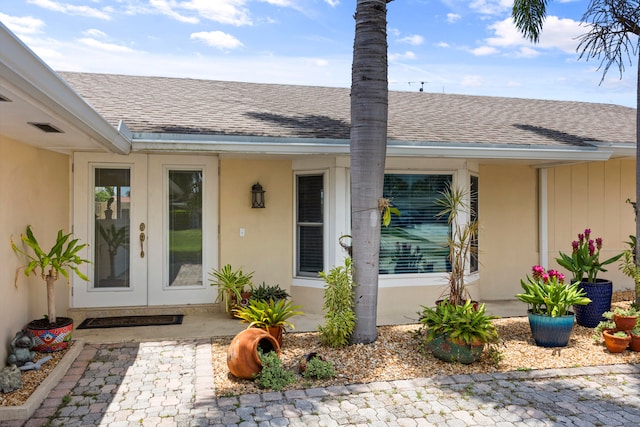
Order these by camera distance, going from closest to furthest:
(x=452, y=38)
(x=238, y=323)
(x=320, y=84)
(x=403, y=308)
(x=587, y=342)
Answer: (x=587, y=342)
(x=238, y=323)
(x=403, y=308)
(x=320, y=84)
(x=452, y=38)

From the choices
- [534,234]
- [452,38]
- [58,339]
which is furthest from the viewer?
[452,38]

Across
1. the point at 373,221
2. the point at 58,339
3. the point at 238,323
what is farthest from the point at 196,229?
the point at 373,221

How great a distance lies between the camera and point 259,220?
7684mm

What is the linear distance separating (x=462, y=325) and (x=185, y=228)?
4450 mm

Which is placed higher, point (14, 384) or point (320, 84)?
point (320, 84)

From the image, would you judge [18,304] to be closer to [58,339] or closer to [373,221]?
[58,339]

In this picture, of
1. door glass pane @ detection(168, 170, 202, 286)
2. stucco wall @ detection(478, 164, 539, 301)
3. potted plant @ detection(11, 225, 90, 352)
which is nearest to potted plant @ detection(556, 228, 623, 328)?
stucco wall @ detection(478, 164, 539, 301)

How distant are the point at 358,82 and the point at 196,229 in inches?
144

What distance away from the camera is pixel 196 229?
7551 millimetres

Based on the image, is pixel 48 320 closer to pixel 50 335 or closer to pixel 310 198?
pixel 50 335

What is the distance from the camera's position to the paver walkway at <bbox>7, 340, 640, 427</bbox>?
3.77 meters

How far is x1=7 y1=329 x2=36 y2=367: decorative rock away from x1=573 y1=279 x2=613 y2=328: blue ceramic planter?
6.58 m

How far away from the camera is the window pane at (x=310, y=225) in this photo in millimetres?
7398

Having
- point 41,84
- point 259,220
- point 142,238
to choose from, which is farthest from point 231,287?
point 41,84
